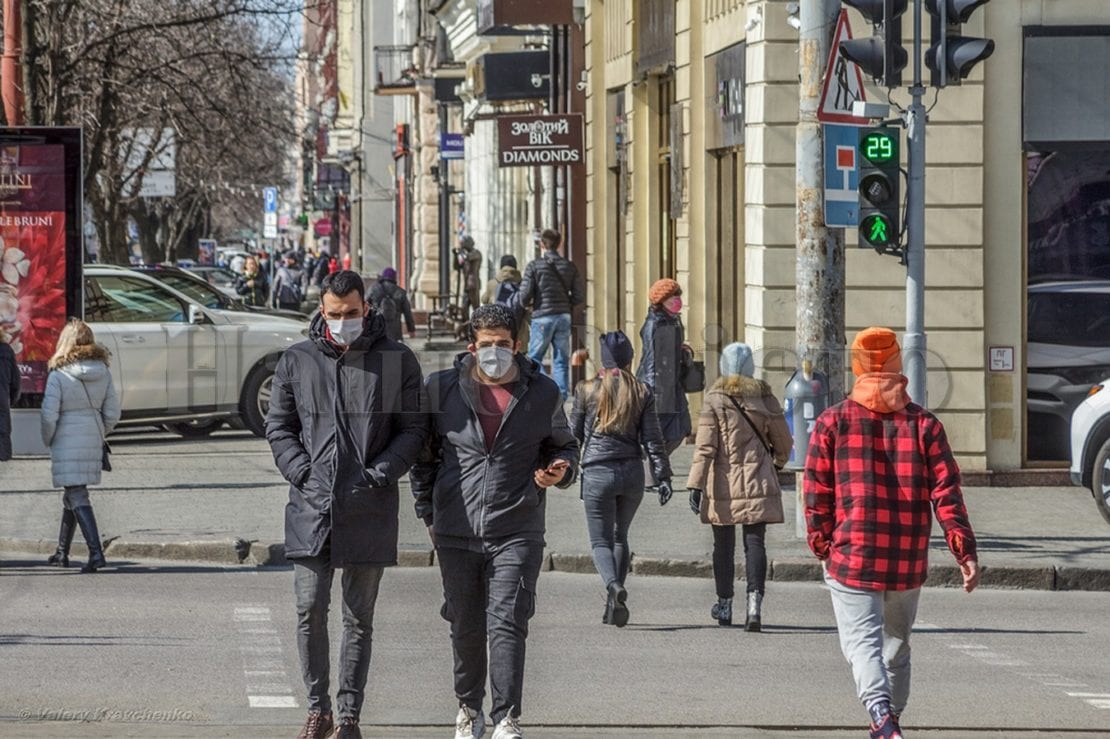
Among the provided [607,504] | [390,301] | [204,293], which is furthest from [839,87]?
[390,301]

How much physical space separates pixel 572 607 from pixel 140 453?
29.6ft

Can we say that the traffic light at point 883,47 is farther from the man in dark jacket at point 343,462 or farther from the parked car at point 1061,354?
the man in dark jacket at point 343,462

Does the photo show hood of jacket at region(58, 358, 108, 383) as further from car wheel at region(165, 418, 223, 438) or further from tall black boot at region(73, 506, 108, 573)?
car wheel at region(165, 418, 223, 438)

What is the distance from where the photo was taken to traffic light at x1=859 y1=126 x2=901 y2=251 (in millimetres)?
12719

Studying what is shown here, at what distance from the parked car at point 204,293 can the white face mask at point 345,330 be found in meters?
13.8

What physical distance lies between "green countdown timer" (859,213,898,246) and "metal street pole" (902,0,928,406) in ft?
0.78

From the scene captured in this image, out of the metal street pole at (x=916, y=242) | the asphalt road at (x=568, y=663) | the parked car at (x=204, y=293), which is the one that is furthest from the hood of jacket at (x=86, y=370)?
the parked car at (x=204, y=293)

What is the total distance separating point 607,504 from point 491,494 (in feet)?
11.5

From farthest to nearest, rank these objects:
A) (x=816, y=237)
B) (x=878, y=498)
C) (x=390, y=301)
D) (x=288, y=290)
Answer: (x=288, y=290), (x=390, y=301), (x=816, y=237), (x=878, y=498)

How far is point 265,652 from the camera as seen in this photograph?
9.68m

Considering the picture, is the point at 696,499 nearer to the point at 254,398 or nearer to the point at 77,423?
the point at 77,423

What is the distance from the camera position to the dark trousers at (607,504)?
1067cm

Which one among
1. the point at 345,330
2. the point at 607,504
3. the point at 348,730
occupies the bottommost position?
the point at 348,730

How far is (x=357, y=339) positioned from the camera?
7301mm
